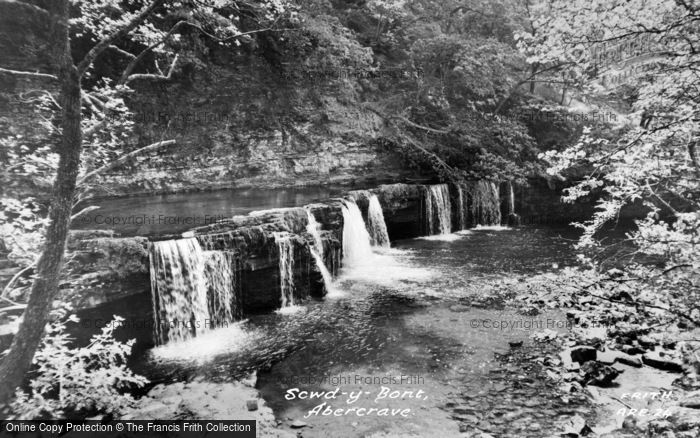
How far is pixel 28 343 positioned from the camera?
13.5ft

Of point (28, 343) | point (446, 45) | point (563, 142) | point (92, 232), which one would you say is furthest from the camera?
point (563, 142)

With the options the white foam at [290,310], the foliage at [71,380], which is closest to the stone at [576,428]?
the foliage at [71,380]

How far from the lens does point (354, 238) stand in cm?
1525

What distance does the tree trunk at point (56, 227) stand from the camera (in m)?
4.11

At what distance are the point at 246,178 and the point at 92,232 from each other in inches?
403

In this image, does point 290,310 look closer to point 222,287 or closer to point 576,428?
point 222,287

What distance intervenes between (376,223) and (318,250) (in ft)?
16.0

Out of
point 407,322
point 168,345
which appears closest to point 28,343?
point 168,345

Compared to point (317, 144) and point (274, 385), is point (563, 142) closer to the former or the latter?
point (317, 144)

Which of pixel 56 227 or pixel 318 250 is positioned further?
pixel 318 250

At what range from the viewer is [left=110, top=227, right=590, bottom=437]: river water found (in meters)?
6.20

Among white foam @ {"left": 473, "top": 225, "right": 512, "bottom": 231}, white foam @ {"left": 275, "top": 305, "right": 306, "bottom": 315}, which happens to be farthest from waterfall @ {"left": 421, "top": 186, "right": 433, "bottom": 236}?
white foam @ {"left": 275, "top": 305, "right": 306, "bottom": 315}

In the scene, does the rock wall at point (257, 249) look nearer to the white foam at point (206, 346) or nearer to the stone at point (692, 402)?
the white foam at point (206, 346)

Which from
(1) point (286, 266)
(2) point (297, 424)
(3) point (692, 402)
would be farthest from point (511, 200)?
(2) point (297, 424)
